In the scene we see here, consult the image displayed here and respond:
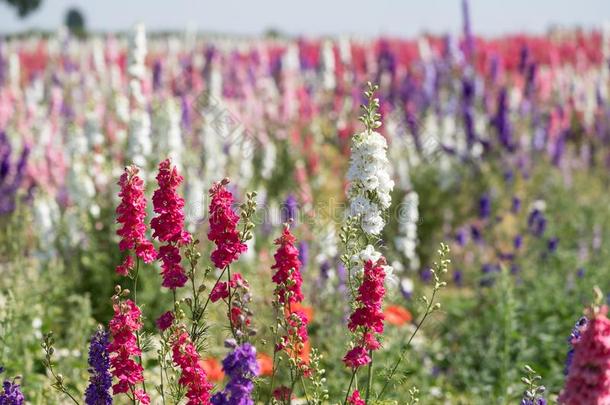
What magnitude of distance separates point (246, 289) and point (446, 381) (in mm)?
3112

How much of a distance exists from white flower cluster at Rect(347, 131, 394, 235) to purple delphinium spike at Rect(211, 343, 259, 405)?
0.77 metres

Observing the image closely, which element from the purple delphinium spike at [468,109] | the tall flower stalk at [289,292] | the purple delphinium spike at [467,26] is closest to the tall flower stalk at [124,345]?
the tall flower stalk at [289,292]

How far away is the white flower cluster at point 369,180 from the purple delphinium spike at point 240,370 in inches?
30.2

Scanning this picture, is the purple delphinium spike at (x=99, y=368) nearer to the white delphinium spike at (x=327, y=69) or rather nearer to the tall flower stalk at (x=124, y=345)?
the tall flower stalk at (x=124, y=345)

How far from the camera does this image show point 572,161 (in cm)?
1053

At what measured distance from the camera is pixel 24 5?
2155cm

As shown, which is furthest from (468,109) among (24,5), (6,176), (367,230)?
(24,5)

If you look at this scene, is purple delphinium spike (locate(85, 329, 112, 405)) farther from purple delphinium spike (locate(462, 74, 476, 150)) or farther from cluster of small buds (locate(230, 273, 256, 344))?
purple delphinium spike (locate(462, 74, 476, 150))

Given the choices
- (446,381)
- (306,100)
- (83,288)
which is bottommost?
(446,381)

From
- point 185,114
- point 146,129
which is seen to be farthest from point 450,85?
point 146,129

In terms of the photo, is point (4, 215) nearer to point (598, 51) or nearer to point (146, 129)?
point (146, 129)

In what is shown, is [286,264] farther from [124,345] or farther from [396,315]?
[396,315]

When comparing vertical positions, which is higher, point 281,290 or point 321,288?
point 281,290

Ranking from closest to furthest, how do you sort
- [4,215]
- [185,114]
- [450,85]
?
[4,215]
[185,114]
[450,85]
